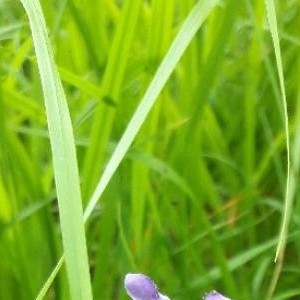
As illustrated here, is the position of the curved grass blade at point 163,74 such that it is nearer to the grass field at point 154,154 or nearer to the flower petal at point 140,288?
the grass field at point 154,154

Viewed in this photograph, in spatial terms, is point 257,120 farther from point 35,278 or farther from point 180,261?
point 35,278

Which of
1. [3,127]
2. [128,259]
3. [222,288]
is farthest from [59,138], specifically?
[222,288]

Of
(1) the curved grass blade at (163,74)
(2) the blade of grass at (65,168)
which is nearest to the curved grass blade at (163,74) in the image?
(1) the curved grass blade at (163,74)

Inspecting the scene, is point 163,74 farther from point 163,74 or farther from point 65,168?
point 65,168

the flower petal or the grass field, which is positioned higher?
the grass field

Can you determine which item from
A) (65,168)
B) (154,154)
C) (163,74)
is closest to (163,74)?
(163,74)

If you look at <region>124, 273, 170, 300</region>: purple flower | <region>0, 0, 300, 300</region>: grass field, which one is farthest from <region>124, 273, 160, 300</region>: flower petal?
<region>0, 0, 300, 300</region>: grass field

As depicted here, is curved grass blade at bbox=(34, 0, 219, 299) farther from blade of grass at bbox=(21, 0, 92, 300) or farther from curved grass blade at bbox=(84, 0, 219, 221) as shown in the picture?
blade of grass at bbox=(21, 0, 92, 300)
